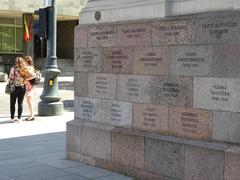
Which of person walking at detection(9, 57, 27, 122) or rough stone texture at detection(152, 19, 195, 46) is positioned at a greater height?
rough stone texture at detection(152, 19, 195, 46)

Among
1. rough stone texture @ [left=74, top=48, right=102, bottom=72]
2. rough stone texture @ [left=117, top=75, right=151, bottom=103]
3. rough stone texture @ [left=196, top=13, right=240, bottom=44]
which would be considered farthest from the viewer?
rough stone texture @ [left=74, top=48, right=102, bottom=72]

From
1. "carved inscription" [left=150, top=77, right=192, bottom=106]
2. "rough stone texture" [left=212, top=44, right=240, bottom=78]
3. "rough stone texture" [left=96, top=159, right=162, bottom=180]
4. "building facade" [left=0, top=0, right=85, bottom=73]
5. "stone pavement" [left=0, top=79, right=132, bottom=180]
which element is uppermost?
"building facade" [left=0, top=0, right=85, bottom=73]

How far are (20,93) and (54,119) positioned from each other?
1253 millimetres

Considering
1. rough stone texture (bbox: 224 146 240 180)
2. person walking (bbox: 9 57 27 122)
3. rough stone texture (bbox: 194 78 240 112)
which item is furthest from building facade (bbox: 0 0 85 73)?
rough stone texture (bbox: 224 146 240 180)

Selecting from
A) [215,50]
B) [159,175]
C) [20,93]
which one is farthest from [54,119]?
[215,50]

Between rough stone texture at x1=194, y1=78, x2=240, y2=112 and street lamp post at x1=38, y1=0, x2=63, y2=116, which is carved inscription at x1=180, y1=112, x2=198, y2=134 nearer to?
rough stone texture at x1=194, y1=78, x2=240, y2=112

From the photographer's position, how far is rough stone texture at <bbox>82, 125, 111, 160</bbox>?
760 cm

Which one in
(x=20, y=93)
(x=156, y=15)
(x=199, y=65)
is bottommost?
(x=20, y=93)

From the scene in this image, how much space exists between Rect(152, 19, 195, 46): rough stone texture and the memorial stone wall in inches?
0.5

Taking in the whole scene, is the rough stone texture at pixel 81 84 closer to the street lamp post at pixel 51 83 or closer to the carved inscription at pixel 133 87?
the carved inscription at pixel 133 87

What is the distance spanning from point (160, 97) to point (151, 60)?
1.78 ft

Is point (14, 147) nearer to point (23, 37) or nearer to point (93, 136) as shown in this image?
point (93, 136)

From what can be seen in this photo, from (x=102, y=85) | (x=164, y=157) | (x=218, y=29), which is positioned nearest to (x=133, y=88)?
(x=102, y=85)

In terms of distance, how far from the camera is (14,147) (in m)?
9.57
